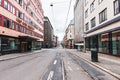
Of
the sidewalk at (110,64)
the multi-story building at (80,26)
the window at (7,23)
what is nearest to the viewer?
the sidewalk at (110,64)

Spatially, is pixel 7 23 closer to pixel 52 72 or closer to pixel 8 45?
pixel 8 45

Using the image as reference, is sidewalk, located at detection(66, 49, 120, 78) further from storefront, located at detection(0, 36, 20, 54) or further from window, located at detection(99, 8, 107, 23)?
storefront, located at detection(0, 36, 20, 54)

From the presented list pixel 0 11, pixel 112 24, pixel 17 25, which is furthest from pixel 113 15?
pixel 17 25

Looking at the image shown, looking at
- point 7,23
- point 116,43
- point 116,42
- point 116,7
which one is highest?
point 116,7

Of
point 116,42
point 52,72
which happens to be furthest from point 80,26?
point 52,72

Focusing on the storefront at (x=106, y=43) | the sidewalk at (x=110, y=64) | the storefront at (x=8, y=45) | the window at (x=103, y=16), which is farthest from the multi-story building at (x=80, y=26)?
the sidewalk at (x=110, y=64)

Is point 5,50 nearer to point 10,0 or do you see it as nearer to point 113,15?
point 10,0

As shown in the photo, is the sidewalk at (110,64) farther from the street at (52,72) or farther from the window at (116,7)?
the window at (116,7)

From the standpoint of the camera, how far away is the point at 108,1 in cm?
2095

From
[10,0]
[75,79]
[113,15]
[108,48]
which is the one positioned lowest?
[75,79]

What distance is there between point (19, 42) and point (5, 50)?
380 inches

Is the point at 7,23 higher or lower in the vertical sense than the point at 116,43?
higher

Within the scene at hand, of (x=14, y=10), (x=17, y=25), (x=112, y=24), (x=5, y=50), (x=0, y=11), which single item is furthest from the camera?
(x=17, y=25)

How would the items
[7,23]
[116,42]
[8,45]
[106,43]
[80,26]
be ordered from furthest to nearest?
[80,26] < [8,45] < [7,23] < [106,43] < [116,42]
